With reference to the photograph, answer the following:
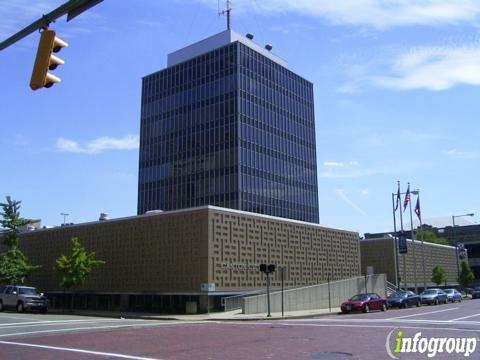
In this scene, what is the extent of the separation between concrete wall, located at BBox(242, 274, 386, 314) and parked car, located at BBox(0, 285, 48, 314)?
1326 centimetres

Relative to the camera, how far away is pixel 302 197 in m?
85.2

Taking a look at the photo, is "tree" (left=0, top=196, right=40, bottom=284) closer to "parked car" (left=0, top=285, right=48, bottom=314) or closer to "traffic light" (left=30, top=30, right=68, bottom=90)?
"parked car" (left=0, top=285, right=48, bottom=314)

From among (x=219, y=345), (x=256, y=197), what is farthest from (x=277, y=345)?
(x=256, y=197)

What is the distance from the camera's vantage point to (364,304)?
3419cm

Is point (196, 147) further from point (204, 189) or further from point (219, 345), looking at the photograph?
point (219, 345)

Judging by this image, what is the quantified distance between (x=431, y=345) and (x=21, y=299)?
2801 centimetres

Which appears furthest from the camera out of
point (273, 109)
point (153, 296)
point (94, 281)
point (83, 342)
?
point (273, 109)

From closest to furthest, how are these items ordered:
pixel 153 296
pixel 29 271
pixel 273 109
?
pixel 153 296, pixel 29 271, pixel 273 109

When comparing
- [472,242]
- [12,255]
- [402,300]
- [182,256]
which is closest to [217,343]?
[182,256]

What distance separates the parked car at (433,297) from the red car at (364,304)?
34.3 ft

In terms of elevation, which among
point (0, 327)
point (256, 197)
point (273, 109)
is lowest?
point (0, 327)

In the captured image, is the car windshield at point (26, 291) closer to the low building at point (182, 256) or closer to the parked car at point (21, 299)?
the parked car at point (21, 299)

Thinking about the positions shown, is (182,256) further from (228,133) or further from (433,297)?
(228,133)

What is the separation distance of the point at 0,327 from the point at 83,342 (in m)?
7.54
